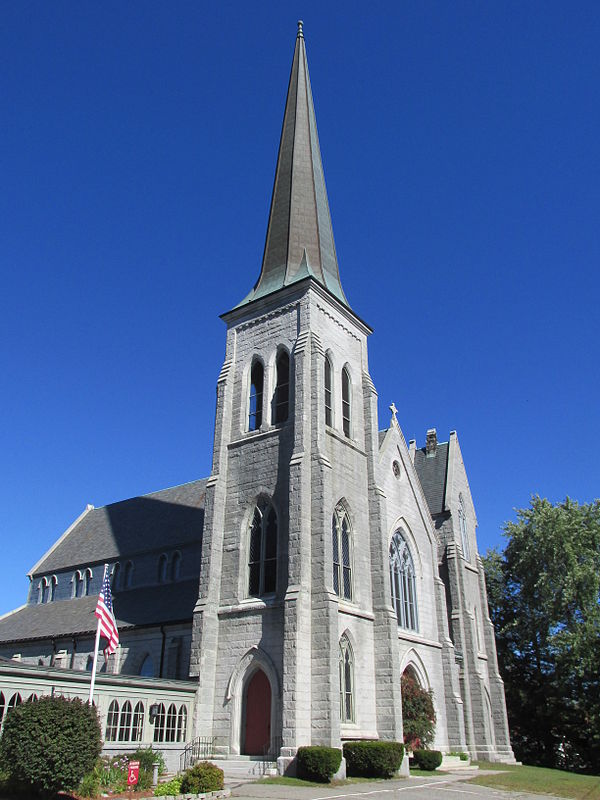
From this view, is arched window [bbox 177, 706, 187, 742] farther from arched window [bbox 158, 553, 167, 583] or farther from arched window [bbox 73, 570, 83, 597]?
arched window [bbox 73, 570, 83, 597]

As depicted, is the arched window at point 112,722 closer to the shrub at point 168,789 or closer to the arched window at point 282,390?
the shrub at point 168,789

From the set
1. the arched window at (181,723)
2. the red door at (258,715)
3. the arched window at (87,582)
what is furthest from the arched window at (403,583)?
the arched window at (87,582)

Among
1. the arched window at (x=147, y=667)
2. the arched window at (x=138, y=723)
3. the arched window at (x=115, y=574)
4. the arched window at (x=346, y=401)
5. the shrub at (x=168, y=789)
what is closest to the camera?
the shrub at (x=168, y=789)

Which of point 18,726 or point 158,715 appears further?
point 158,715

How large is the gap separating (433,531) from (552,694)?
1196cm

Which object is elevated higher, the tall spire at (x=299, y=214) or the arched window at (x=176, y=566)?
the tall spire at (x=299, y=214)

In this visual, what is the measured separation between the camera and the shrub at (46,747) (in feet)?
42.2

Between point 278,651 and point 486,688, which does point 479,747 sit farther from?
point 278,651

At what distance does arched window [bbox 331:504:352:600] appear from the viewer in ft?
78.5

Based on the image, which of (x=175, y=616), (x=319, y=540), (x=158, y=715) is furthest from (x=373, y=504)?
(x=158, y=715)

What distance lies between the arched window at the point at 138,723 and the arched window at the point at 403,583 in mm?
11574

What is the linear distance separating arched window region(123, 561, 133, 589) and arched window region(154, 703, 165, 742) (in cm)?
1317

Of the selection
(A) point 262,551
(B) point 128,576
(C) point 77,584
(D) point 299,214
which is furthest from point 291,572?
(C) point 77,584

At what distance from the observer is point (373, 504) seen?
→ 26.9 meters
